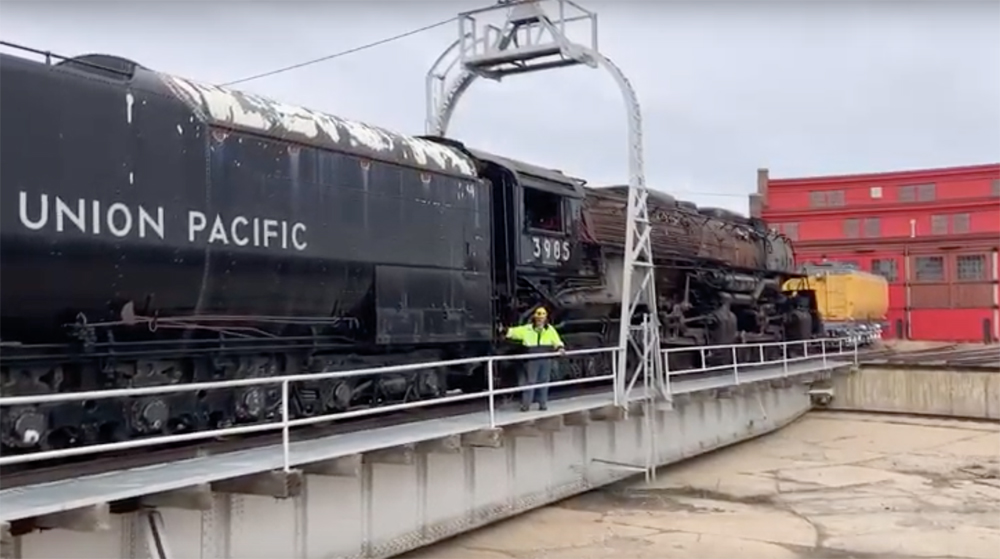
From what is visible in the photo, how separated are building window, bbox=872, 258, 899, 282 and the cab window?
126 ft

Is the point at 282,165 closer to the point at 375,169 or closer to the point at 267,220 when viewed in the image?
the point at 267,220

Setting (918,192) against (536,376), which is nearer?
(536,376)

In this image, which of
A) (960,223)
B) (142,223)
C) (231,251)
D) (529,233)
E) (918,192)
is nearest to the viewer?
(142,223)

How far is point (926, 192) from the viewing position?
52.2 metres

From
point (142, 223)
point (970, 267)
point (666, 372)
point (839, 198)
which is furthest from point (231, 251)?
point (839, 198)

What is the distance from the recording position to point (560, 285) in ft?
53.0

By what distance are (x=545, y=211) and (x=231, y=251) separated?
7.00 metres

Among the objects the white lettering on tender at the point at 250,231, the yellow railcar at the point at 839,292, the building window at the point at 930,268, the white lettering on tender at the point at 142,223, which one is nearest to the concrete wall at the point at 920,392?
the yellow railcar at the point at 839,292

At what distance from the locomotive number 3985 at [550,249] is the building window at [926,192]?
1627 inches

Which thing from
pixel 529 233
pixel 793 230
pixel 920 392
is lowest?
pixel 920 392

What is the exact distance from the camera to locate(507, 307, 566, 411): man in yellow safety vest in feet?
43.6

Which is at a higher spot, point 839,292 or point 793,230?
point 793,230

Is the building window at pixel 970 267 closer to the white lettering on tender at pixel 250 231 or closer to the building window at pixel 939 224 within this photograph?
the building window at pixel 939 224

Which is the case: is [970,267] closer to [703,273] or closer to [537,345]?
[703,273]
